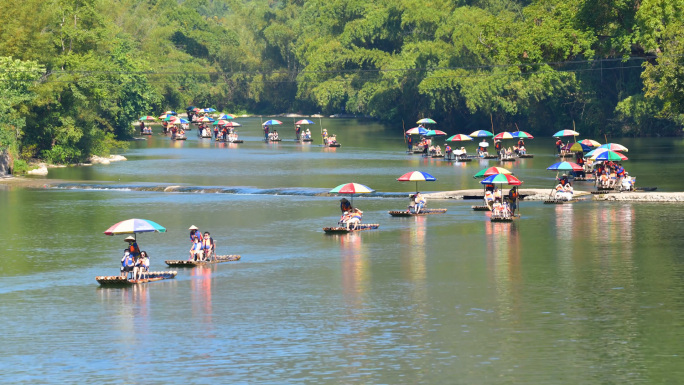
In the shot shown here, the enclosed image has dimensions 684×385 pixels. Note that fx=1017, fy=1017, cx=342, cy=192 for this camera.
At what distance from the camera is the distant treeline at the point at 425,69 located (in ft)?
279

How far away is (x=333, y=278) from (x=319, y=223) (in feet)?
52.7

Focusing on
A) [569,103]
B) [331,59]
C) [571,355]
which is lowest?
[571,355]

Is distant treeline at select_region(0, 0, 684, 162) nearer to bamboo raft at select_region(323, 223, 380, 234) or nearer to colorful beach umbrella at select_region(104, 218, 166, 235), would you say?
bamboo raft at select_region(323, 223, 380, 234)

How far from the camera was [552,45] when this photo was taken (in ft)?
309

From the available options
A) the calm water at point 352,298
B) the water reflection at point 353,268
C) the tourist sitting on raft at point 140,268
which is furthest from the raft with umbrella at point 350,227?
the tourist sitting on raft at point 140,268

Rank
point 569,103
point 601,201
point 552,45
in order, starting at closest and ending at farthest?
point 601,201, point 552,45, point 569,103

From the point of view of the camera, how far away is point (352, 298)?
3597cm

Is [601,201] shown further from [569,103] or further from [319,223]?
[569,103]

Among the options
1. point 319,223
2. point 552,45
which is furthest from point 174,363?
point 552,45

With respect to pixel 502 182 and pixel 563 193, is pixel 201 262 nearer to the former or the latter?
pixel 502 182

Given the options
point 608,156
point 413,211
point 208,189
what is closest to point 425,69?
point 208,189

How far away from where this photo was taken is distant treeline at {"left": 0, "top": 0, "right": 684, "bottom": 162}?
85.2 m

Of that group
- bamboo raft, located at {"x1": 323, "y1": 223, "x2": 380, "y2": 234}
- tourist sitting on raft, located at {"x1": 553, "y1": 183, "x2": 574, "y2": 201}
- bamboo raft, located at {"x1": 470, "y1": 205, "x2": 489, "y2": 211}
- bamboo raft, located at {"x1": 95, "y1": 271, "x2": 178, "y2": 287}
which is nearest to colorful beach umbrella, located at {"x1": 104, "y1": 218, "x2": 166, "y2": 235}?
bamboo raft, located at {"x1": 95, "y1": 271, "x2": 178, "y2": 287}

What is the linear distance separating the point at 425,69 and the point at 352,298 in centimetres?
10375
